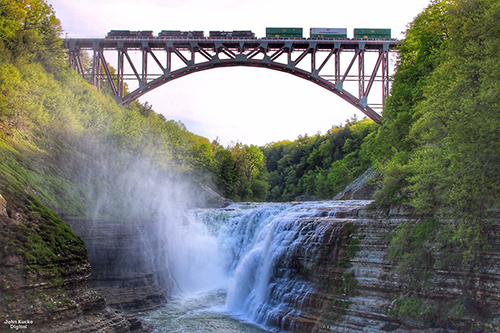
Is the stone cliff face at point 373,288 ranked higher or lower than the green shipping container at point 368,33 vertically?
lower

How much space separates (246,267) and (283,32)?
25458mm

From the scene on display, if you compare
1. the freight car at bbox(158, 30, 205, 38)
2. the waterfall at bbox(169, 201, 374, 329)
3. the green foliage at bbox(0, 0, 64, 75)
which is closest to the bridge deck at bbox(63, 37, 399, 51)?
the freight car at bbox(158, 30, 205, 38)

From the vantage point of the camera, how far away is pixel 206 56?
125ft

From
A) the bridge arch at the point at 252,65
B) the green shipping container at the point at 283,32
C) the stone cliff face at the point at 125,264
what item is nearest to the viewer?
the stone cliff face at the point at 125,264

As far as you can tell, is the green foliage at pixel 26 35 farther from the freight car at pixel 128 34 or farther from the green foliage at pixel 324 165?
the green foliage at pixel 324 165

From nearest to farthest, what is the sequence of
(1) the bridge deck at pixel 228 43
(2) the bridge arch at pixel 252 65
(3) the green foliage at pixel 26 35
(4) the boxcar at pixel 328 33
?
(3) the green foliage at pixel 26 35, (1) the bridge deck at pixel 228 43, (2) the bridge arch at pixel 252 65, (4) the boxcar at pixel 328 33

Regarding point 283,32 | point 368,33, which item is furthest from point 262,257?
point 368,33

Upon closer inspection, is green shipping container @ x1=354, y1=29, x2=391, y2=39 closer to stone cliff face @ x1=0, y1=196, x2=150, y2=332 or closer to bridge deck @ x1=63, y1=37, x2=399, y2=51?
bridge deck @ x1=63, y1=37, x2=399, y2=51

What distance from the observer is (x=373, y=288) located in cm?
1386

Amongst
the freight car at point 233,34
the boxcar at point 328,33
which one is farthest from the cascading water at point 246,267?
the boxcar at point 328,33

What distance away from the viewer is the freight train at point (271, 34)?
38.1 metres

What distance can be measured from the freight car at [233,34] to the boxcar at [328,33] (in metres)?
5.54

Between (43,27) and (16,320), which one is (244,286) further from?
(43,27)

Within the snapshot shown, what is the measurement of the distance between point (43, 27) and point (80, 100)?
251 inches
